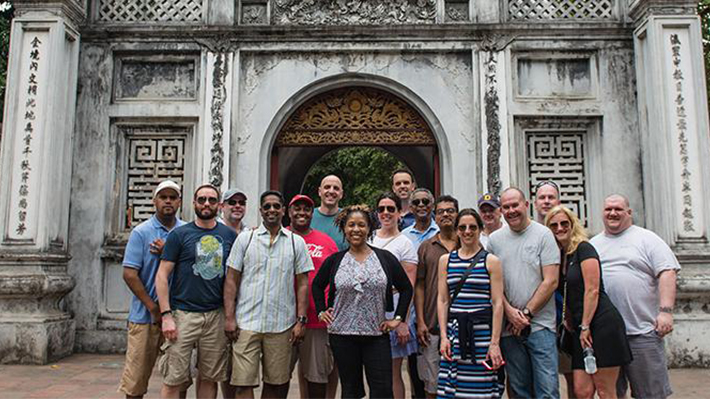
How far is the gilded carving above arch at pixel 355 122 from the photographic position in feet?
23.1

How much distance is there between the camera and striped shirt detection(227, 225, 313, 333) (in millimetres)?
3533

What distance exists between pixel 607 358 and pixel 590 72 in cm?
465

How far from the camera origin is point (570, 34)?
6.86 meters

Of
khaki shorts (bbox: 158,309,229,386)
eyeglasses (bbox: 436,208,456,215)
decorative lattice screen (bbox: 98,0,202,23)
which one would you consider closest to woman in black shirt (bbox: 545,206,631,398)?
eyeglasses (bbox: 436,208,456,215)

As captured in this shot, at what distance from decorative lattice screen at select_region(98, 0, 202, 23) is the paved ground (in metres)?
4.06

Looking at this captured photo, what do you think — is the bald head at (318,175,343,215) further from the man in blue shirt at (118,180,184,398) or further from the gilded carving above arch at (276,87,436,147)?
the gilded carving above arch at (276,87,436,147)

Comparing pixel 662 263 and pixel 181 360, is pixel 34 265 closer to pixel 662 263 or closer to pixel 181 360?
pixel 181 360

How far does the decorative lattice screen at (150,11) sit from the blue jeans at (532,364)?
5543 millimetres

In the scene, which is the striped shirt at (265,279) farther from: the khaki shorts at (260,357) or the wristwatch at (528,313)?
the wristwatch at (528,313)

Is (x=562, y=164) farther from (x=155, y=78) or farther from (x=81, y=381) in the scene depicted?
(x=81, y=381)

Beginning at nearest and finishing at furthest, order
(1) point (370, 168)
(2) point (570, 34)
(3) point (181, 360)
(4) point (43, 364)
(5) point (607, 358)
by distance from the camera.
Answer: (5) point (607, 358), (3) point (181, 360), (4) point (43, 364), (2) point (570, 34), (1) point (370, 168)

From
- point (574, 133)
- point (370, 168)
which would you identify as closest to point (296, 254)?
point (574, 133)

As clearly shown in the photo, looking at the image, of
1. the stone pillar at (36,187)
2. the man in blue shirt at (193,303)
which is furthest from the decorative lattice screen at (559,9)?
the stone pillar at (36,187)

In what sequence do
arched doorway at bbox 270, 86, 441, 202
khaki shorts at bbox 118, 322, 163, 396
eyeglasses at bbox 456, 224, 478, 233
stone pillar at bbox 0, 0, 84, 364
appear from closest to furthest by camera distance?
eyeglasses at bbox 456, 224, 478, 233 < khaki shorts at bbox 118, 322, 163, 396 < stone pillar at bbox 0, 0, 84, 364 < arched doorway at bbox 270, 86, 441, 202
